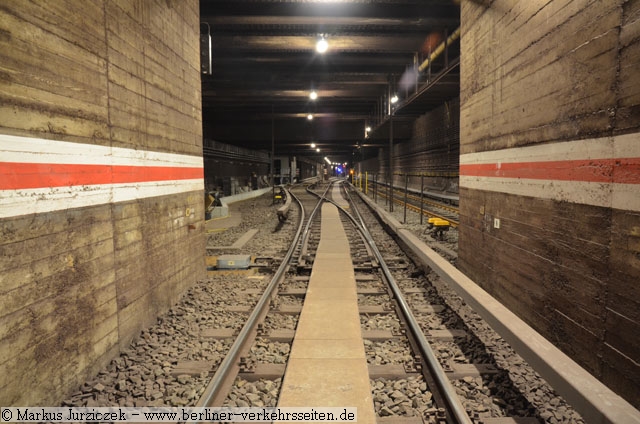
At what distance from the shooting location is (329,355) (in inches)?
145

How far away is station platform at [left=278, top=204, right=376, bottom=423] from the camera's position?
2957mm

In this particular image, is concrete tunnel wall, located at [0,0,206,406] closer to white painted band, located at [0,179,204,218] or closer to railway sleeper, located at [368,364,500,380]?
white painted band, located at [0,179,204,218]

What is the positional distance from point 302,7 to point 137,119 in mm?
7648

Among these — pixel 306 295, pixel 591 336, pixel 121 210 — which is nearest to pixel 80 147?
Result: pixel 121 210

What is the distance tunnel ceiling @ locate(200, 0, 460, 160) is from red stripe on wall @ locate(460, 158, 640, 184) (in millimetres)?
6388

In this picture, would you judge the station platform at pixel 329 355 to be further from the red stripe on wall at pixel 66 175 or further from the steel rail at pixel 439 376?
the red stripe on wall at pixel 66 175

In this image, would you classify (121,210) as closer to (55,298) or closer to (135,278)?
(135,278)

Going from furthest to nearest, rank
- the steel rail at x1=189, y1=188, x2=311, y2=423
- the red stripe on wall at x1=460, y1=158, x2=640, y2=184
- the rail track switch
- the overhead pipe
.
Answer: the overhead pipe < the rail track switch < the steel rail at x1=189, y1=188, x2=311, y2=423 < the red stripe on wall at x1=460, y1=158, x2=640, y2=184

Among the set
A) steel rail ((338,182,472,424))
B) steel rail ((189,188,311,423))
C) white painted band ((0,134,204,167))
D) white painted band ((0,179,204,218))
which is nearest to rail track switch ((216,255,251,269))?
steel rail ((189,188,311,423))

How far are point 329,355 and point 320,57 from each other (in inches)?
527

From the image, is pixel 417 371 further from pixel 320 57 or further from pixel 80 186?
pixel 320 57

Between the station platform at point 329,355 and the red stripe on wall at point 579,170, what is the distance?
2667mm

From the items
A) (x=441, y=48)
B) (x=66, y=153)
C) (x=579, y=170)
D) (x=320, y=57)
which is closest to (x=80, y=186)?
(x=66, y=153)

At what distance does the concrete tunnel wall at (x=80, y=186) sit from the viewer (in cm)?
263
